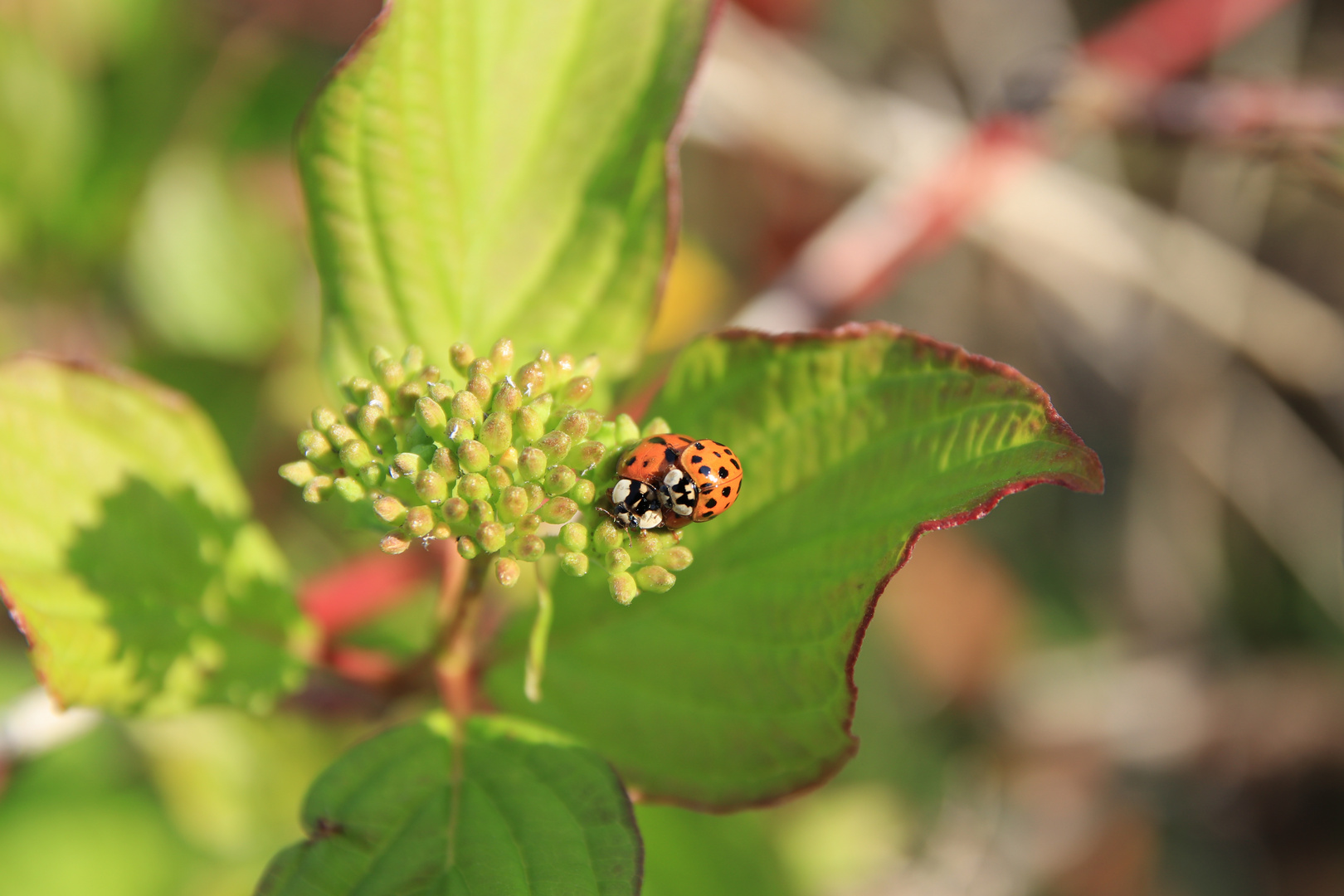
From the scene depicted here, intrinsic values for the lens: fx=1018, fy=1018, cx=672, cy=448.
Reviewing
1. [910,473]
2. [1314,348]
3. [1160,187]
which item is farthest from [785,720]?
[1160,187]

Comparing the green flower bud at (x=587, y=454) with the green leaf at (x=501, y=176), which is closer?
the green flower bud at (x=587, y=454)

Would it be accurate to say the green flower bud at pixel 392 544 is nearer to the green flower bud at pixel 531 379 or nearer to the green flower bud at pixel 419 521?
the green flower bud at pixel 419 521

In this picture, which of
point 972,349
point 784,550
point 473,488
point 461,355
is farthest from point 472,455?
point 972,349

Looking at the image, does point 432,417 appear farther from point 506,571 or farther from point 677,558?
point 677,558

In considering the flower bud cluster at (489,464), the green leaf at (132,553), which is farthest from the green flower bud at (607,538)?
the green leaf at (132,553)

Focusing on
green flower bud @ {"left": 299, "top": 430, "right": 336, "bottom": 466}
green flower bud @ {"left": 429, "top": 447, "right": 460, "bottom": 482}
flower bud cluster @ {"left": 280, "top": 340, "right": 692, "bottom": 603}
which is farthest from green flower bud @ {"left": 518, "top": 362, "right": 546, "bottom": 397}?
green flower bud @ {"left": 299, "top": 430, "right": 336, "bottom": 466}
